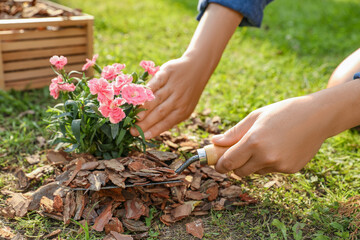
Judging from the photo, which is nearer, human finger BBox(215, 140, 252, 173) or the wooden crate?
human finger BBox(215, 140, 252, 173)

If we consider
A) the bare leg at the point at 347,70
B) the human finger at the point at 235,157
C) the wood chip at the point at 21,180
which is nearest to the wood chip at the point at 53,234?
the wood chip at the point at 21,180

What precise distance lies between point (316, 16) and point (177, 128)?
4009 mm

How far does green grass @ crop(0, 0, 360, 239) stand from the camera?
70.9 inches

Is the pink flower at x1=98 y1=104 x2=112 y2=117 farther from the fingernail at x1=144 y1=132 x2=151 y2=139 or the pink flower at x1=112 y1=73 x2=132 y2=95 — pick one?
the fingernail at x1=144 y1=132 x2=151 y2=139

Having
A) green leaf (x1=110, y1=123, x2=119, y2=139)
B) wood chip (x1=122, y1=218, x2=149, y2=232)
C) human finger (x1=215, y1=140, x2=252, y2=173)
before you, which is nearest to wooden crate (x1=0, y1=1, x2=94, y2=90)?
green leaf (x1=110, y1=123, x2=119, y2=139)

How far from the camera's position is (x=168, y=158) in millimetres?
1960

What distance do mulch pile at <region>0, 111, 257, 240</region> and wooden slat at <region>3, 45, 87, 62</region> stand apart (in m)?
1.30

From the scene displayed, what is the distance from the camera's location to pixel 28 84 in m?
3.00

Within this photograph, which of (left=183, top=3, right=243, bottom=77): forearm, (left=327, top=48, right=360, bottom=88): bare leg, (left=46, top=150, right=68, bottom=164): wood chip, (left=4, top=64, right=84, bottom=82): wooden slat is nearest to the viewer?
(left=46, top=150, right=68, bottom=164): wood chip

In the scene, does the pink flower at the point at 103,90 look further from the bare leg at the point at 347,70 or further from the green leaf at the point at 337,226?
the bare leg at the point at 347,70

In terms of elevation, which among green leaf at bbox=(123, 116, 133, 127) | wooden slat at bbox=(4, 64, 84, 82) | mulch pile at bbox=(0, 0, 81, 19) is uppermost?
mulch pile at bbox=(0, 0, 81, 19)

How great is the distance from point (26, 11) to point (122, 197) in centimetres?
209

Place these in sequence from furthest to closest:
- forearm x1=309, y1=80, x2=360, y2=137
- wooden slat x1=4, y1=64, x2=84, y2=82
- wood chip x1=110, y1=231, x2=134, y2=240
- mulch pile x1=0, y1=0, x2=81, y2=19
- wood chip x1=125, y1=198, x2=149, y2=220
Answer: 1. mulch pile x1=0, y1=0, x2=81, y2=19
2. wooden slat x1=4, y1=64, x2=84, y2=82
3. wood chip x1=125, y1=198, x2=149, y2=220
4. wood chip x1=110, y1=231, x2=134, y2=240
5. forearm x1=309, y1=80, x2=360, y2=137

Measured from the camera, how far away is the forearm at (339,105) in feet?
5.03
